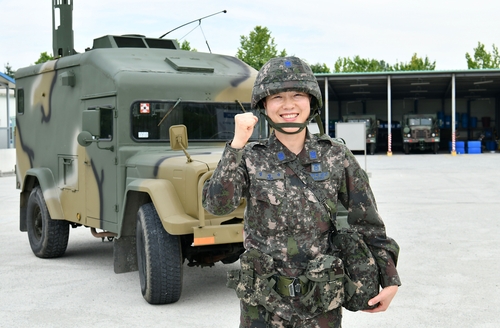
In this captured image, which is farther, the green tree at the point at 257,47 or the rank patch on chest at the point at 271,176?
the green tree at the point at 257,47

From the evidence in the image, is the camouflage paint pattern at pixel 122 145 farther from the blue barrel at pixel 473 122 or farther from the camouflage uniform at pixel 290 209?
the blue barrel at pixel 473 122

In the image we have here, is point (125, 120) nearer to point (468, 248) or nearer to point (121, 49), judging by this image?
point (121, 49)

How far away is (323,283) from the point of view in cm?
293

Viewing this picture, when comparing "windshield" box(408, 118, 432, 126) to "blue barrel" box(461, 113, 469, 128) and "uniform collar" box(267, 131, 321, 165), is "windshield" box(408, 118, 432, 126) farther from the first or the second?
"uniform collar" box(267, 131, 321, 165)

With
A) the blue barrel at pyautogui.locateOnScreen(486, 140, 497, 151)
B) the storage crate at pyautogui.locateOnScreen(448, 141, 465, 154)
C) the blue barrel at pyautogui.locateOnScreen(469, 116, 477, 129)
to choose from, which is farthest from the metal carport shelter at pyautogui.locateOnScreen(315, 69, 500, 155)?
the blue barrel at pyautogui.locateOnScreen(486, 140, 497, 151)

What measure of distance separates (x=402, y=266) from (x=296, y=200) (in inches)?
208

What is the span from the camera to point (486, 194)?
49.9ft

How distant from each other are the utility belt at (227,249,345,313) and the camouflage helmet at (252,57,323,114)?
0.67m

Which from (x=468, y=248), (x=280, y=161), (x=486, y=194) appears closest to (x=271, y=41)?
(x=486, y=194)

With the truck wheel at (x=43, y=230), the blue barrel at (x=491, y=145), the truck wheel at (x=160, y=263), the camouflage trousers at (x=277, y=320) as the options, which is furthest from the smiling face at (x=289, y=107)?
the blue barrel at (x=491, y=145)

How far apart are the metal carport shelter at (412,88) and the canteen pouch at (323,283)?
32.8 meters

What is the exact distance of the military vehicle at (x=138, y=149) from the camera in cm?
630

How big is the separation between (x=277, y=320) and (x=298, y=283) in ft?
0.62

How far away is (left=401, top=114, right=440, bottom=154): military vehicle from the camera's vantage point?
38500 mm
